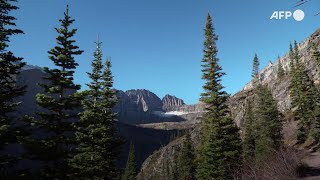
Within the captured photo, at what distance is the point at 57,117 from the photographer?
2166cm

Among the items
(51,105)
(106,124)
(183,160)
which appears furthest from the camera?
(183,160)

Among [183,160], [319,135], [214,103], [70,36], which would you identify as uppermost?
[70,36]

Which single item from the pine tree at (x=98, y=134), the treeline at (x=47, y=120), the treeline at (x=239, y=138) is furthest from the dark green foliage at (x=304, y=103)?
the treeline at (x=47, y=120)

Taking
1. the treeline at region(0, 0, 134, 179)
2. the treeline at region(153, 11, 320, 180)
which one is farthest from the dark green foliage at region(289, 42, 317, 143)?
the treeline at region(0, 0, 134, 179)

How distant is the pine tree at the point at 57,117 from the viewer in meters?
20.7

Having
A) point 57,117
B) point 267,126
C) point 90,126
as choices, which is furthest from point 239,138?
point 57,117

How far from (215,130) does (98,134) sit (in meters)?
12.5

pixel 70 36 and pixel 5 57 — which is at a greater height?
pixel 70 36

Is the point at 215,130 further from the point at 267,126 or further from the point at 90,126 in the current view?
the point at 267,126

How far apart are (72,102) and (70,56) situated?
3.58 metres

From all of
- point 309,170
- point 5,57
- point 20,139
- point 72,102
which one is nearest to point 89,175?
point 72,102

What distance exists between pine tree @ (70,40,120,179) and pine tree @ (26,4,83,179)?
5540 millimetres

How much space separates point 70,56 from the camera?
76.9 ft

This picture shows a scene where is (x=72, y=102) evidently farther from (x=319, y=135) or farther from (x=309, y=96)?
(x=309, y=96)
